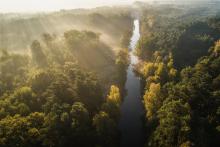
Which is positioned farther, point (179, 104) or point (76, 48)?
point (76, 48)

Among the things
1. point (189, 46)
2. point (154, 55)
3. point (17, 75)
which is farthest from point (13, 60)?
point (189, 46)

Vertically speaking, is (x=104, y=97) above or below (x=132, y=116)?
above

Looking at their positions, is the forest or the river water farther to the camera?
the river water

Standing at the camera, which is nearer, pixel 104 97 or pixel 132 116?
pixel 132 116

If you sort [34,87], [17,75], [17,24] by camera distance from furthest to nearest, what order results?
[17,24] < [17,75] < [34,87]

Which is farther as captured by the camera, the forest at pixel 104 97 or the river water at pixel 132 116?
the river water at pixel 132 116

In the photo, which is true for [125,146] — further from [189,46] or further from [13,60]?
[189,46]

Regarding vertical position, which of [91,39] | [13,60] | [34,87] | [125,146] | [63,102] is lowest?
[125,146]

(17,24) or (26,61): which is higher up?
(17,24)
